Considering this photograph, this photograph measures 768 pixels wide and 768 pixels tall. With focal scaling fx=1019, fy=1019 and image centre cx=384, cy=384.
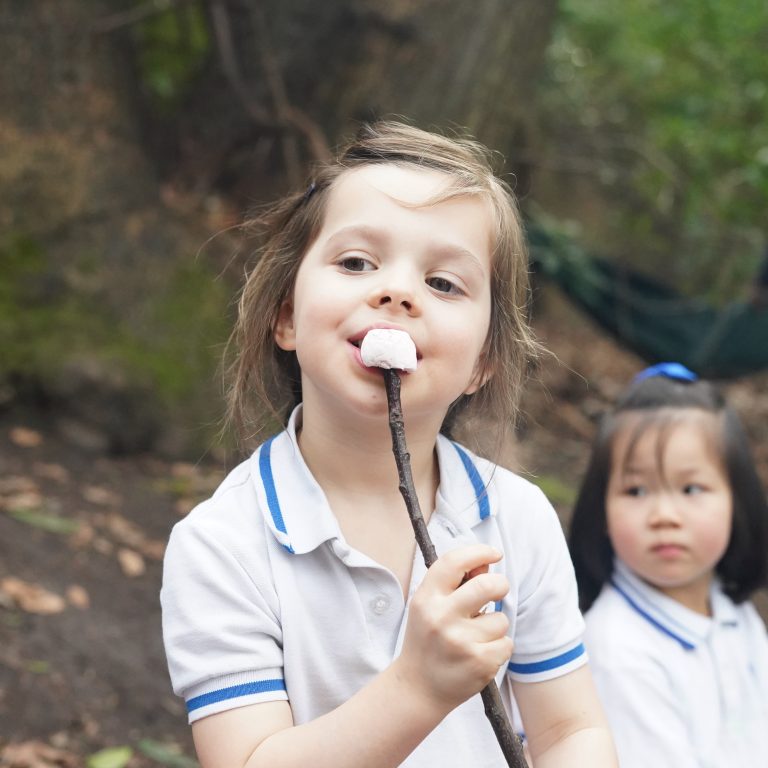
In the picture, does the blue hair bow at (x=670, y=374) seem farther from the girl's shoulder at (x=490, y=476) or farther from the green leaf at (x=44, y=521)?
the green leaf at (x=44, y=521)

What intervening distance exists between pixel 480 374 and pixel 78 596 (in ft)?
7.71

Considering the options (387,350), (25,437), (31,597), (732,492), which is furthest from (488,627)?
(25,437)

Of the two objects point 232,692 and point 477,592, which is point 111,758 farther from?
point 477,592

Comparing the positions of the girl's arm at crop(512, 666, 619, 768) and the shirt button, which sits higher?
the shirt button

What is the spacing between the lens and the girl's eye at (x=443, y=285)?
5.43 feet

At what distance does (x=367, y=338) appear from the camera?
59.4 inches

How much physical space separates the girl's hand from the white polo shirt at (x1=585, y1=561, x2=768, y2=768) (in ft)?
3.81

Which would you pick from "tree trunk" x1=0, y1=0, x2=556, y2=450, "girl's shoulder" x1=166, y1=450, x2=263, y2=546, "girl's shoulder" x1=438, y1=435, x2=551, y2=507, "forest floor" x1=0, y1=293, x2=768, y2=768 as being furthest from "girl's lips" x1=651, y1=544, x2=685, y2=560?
"tree trunk" x1=0, y1=0, x2=556, y2=450

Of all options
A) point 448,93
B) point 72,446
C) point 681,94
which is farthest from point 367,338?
point 681,94

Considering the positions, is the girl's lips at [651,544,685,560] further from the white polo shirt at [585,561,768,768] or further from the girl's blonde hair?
the girl's blonde hair

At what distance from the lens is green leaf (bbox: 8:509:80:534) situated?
3977 millimetres

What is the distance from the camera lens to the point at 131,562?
4035 millimetres

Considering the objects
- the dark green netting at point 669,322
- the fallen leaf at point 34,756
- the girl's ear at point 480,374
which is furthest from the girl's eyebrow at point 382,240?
the dark green netting at point 669,322

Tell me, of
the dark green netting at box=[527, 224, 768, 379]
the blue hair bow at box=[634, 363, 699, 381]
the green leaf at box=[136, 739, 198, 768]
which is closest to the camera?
the blue hair bow at box=[634, 363, 699, 381]
